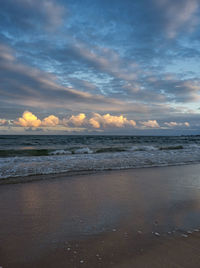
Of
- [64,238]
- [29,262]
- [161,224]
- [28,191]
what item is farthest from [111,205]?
[28,191]

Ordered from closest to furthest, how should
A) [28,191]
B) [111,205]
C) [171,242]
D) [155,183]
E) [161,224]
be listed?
[171,242], [161,224], [111,205], [28,191], [155,183]

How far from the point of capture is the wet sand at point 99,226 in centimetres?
271

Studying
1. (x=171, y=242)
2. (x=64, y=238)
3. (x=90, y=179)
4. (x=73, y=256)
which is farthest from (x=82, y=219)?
(x=90, y=179)

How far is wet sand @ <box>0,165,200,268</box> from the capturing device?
271 centimetres

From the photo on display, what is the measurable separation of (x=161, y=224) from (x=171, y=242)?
26.1 inches

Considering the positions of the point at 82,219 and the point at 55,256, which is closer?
the point at 55,256

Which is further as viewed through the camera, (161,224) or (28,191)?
(28,191)

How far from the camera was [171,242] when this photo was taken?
3107 mm

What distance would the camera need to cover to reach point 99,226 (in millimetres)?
3654

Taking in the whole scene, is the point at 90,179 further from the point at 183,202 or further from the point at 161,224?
the point at 161,224

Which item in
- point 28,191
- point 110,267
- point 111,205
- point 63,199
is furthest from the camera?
point 28,191

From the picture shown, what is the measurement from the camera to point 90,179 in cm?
759

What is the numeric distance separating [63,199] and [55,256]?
247 centimetres

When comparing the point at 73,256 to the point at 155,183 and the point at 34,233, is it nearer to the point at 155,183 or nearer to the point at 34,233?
the point at 34,233
